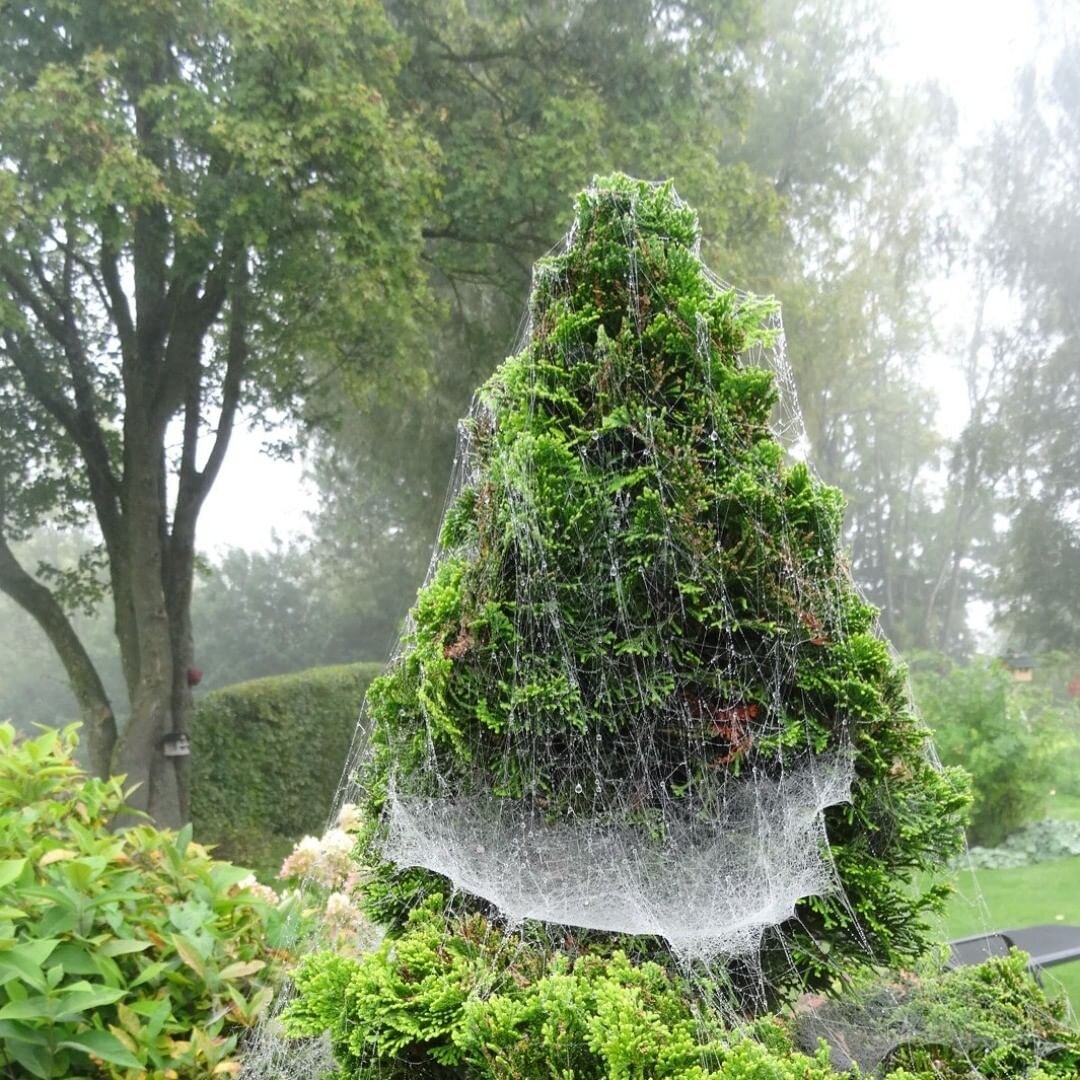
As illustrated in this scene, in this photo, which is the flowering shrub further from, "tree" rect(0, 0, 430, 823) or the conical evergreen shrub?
"tree" rect(0, 0, 430, 823)

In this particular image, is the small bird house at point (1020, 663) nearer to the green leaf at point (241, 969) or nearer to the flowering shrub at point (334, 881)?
the flowering shrub at point (334, 881)

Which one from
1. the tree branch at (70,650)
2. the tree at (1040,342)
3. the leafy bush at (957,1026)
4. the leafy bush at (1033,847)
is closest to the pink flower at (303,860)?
the leafy bush at (957,1026)

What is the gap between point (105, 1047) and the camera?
1.55 meters

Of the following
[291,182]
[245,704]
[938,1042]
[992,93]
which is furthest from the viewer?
[992,93]

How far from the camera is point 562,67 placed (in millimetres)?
8797

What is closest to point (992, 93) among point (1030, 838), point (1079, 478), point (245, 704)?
point (1079, 478)

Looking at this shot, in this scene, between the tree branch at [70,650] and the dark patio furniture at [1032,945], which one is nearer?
the dark patio furniture at [1032,945]

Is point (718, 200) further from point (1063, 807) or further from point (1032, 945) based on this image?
point (1063, 807)

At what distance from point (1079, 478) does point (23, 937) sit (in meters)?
20.3

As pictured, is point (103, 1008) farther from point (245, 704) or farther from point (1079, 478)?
point (1079, 478)

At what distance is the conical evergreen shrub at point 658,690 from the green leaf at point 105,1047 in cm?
55

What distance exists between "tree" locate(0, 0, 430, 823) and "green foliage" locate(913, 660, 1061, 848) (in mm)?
6596

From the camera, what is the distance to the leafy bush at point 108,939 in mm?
1523

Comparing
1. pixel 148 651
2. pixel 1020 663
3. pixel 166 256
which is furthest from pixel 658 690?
pixel 1020 663
